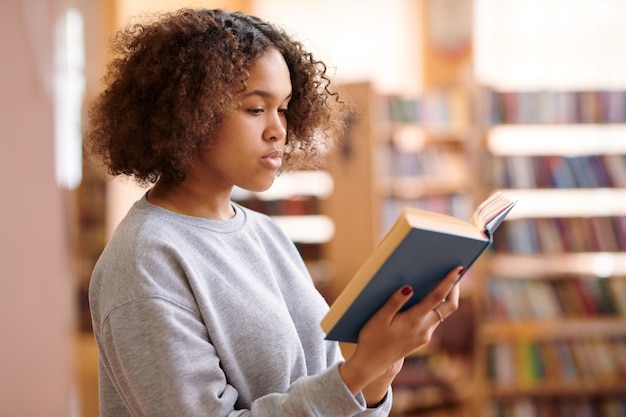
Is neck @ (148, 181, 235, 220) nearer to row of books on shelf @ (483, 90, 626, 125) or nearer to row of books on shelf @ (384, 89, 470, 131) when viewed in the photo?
row of books on shelf @ (483, 90, 626, 125)

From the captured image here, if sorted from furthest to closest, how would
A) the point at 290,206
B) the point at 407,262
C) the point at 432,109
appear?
the point at 290,206
the point at 432,109
the point at 407,262

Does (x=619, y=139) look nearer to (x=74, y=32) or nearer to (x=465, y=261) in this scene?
(x=74, y=32)

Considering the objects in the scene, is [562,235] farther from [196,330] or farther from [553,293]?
[196,330]

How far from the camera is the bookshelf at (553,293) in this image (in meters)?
3.68

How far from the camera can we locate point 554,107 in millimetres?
3785

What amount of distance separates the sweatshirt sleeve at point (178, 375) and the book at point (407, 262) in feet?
0.27

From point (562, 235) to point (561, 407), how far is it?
2.81 feet

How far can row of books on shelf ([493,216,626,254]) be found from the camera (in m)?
3.71

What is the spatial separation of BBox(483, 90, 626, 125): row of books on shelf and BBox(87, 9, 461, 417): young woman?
2.75 meters

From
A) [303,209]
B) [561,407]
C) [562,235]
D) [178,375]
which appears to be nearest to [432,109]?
[303,209]

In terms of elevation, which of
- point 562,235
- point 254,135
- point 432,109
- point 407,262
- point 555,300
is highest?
point 254,135

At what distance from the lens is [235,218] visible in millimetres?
1154

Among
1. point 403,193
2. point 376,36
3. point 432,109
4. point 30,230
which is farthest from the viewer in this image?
point 376,36

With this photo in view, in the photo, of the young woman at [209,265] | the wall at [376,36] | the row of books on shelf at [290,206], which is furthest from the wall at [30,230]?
the wall at [376,36]
